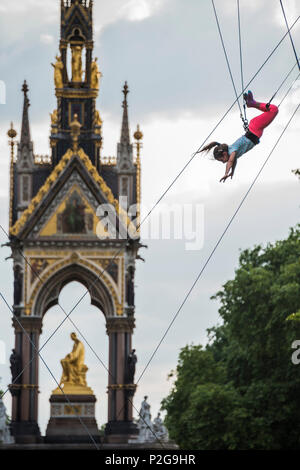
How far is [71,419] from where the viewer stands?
5128 cm

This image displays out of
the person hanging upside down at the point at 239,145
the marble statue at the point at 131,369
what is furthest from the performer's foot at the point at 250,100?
the marble statue at the point at 131,369

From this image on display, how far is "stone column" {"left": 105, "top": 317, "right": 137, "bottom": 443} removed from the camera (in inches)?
2023

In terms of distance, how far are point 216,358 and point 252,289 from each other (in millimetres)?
13751

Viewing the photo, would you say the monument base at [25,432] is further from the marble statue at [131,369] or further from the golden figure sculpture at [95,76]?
the golden figure sculpture at [95,76]

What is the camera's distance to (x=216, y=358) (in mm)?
65625

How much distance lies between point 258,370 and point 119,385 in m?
4.60

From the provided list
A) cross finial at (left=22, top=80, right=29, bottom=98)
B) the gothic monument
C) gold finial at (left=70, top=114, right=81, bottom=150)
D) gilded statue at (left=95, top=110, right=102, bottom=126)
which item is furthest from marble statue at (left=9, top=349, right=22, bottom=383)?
cross finial at (left=22, top=80, right=29, bottom=98)

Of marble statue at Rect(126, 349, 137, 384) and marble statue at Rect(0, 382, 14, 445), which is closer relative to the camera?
marble statue at Rect(0, 382, 14, 445)

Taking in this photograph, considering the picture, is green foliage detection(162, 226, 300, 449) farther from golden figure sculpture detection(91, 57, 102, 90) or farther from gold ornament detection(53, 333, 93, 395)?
golden figure sculpture detection(91, 57, 102, 90)

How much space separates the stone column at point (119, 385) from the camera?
169ft
